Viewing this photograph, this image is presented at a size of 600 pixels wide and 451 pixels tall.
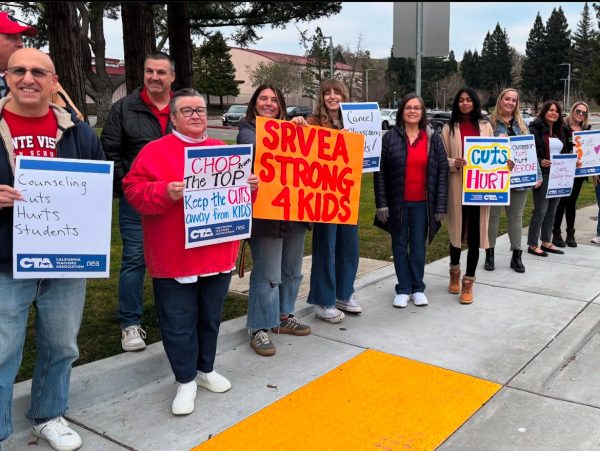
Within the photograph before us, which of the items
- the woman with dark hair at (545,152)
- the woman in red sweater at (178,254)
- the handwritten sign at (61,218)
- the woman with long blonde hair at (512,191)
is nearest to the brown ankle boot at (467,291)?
the woman with long blonde hair at (512,191)

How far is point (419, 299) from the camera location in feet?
18.2

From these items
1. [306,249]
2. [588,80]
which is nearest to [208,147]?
[306,249]

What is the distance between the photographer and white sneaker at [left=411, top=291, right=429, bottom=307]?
5.53 meters

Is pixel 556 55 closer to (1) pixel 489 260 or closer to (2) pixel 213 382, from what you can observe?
(1) pixel 489 260

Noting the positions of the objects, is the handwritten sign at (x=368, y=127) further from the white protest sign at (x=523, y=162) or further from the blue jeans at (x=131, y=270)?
the white protest sign at (x=523, y=162)

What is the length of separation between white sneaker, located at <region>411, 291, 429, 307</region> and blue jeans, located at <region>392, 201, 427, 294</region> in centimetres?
4

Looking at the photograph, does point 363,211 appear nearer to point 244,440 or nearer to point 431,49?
point 431,49

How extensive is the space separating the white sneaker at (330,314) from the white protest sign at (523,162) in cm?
276

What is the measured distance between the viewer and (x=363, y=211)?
10.7 meters

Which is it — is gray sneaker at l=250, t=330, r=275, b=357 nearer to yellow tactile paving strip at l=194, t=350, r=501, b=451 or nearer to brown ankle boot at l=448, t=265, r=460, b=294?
yellow tactile paving strip at l=194, t=350, r=501, b=451

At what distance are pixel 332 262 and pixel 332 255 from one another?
6cm

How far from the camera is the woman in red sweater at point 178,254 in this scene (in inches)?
131

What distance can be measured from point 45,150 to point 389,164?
10.4 feet

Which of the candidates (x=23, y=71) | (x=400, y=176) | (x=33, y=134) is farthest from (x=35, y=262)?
(x=400, y=176)
